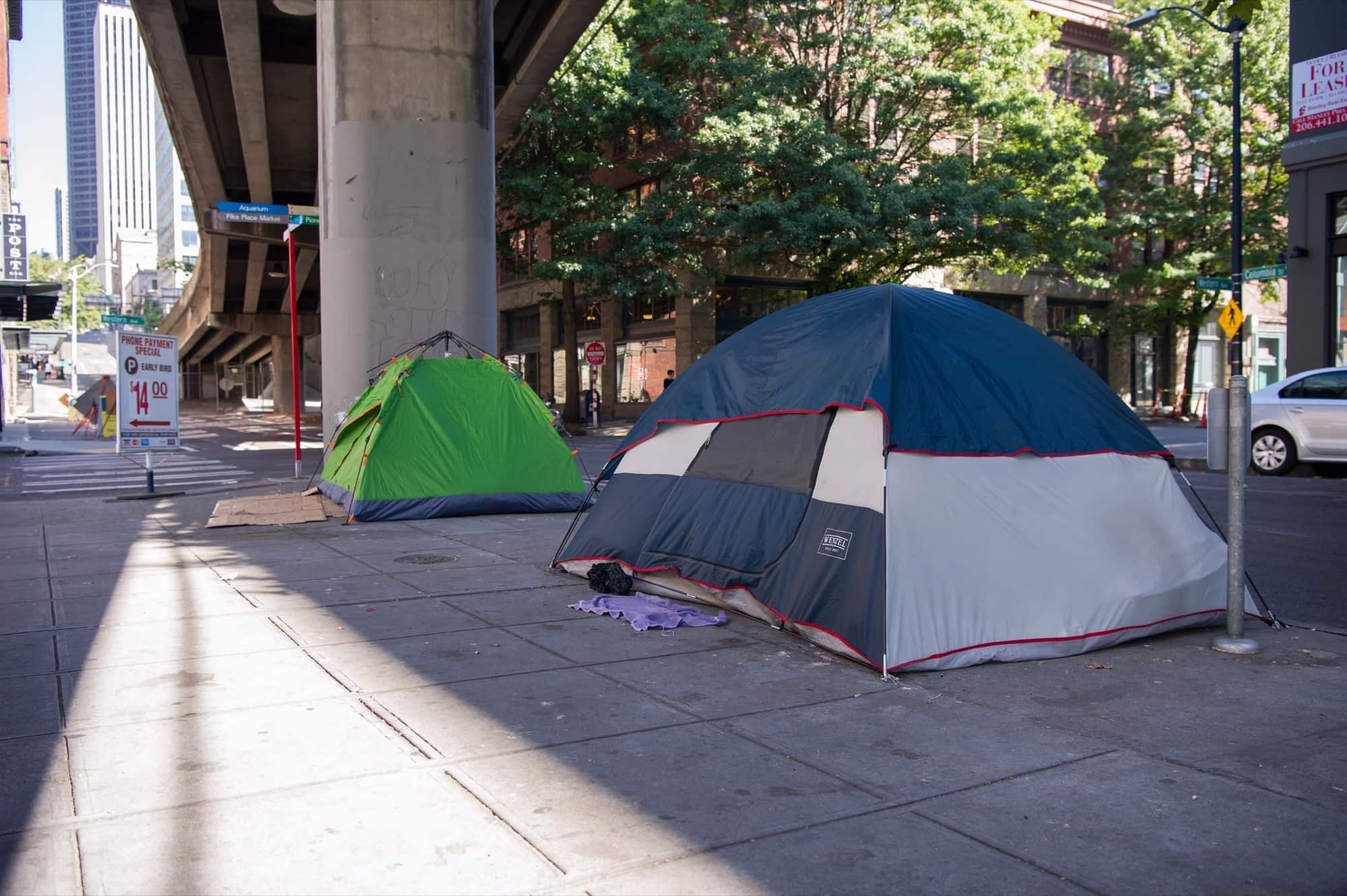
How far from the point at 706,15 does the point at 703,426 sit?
25218 mm

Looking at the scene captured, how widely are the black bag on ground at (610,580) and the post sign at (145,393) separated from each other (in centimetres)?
949

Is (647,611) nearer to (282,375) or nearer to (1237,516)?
(1237,516)

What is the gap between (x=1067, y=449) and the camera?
6438mm

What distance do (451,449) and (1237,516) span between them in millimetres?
8441

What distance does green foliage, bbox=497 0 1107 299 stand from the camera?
A: 89.8 ft

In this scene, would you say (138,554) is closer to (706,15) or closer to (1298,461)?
(1298,461)

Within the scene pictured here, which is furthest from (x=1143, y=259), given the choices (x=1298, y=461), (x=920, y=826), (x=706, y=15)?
(x=920, y=826)

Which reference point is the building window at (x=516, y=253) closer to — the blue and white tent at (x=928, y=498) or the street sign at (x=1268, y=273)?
the street sign at (x=1268, y=273)

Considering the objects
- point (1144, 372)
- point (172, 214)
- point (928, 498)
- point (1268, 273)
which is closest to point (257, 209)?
point (928, 498)

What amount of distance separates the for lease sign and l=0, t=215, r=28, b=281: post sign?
124 feet

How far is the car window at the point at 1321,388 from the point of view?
53.4 feet

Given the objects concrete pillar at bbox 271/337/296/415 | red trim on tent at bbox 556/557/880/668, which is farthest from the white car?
concrete pillar at bbox 271/337/296/415

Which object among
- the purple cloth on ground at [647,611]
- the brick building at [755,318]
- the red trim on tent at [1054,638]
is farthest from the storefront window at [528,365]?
the red trim on tent at [1054,638]

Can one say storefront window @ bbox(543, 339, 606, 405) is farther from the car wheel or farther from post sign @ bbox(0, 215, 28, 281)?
the car wheel
